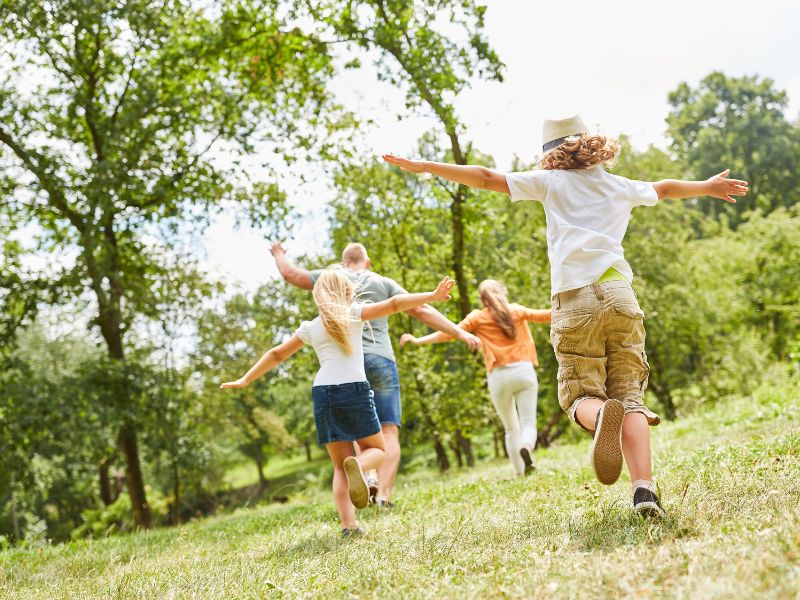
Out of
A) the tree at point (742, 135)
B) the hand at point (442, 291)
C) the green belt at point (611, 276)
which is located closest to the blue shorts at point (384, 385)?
the hand at point (442, 291)

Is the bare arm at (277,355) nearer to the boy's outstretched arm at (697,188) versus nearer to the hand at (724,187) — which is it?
the boy's outstretched arm at (697,188)

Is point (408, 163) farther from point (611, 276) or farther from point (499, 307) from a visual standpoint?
point (499, 307)

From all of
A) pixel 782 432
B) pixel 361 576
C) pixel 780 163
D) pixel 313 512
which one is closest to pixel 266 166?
pixel 313 512

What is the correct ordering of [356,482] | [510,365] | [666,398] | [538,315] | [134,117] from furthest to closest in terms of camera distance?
[666,398]
[134,117]
[510,365]
[538,315]
[356,482]

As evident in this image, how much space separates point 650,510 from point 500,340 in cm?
407

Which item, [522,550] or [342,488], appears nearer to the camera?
→ [522,550]

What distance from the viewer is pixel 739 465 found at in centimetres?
462

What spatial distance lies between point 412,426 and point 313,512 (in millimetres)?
15236

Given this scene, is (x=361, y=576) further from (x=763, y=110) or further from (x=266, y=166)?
(x=763, y=110)

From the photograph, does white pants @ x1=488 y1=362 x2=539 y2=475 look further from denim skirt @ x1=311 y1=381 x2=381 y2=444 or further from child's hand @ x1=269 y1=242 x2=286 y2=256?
denim skirt @ x1=311 y1=381 x2=381 y2=444

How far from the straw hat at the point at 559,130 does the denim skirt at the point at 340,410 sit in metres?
2.11

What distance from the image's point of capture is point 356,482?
463 cm

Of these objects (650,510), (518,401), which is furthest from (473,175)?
(518,401)

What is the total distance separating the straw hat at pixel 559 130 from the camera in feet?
14.0
